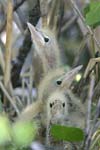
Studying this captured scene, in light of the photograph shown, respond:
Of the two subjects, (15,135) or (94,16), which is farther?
(94,16)

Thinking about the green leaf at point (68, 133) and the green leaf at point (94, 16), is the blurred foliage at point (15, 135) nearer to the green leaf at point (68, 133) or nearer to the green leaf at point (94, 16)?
the green leaf at point (68, 133)

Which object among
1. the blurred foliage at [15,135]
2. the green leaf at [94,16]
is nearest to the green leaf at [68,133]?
the blurred foliage at [15,135]

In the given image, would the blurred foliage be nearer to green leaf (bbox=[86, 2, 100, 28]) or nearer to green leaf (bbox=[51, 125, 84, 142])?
green leaf (bbox=[51, 125, 84, 142])

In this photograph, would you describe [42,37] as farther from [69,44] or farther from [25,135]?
[69,44]

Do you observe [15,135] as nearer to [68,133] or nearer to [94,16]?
[68,133]

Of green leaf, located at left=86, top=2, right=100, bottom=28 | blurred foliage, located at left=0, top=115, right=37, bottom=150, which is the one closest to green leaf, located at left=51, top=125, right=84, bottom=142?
blurred foliage, located at left=0, top=115, right=37, bottom=150

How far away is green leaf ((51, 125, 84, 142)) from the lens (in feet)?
2.49

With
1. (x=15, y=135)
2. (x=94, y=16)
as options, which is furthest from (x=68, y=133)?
(x=94, y=16)

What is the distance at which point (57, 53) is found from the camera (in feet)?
3.02

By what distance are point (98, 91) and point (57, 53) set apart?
106mm

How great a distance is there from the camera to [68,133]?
0.76m

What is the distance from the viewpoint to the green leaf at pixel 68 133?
0.76 m

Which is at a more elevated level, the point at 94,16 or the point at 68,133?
the point at 94,16

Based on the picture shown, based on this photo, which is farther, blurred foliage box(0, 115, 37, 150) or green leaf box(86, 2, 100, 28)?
green leaf box(86, 2, 100, 28)
